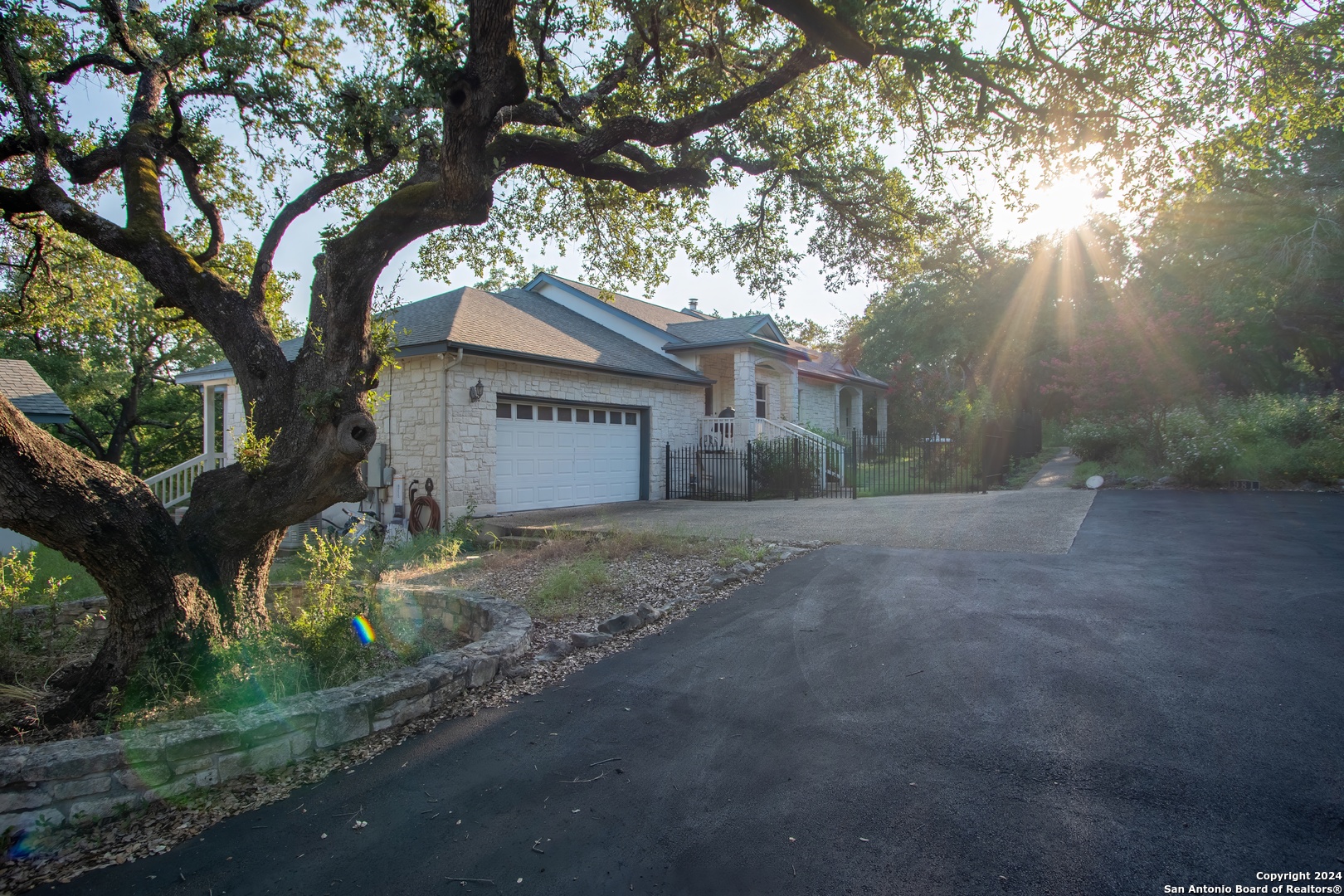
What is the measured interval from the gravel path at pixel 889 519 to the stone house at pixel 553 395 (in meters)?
0.92

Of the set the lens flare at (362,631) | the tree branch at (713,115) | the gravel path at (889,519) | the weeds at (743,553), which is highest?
the tree branch at (713,115)

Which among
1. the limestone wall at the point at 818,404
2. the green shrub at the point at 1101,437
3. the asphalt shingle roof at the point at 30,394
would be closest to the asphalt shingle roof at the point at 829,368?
the limestone wall at the point at 818,404

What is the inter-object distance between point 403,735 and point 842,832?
248 centimetres

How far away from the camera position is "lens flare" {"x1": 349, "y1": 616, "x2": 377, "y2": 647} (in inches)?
197

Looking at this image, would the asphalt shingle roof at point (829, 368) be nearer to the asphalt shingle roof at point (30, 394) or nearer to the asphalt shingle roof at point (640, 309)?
the asphalt shingle roof at point (640, 309)

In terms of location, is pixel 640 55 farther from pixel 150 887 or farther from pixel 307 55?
pixel 150 887

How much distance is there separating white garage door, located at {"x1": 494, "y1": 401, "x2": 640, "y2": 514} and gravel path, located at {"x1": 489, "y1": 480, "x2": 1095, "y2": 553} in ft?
1.32

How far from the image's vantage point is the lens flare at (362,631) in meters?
5.02

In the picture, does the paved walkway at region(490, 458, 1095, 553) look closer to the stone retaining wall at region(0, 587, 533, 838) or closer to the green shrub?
the green shrub

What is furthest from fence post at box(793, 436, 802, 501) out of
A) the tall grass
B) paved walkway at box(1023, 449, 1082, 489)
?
the tall grass

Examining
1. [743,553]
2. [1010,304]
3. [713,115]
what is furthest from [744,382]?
[1010,304]

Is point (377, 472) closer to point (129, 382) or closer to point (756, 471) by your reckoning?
point (756, 471)

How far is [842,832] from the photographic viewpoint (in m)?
2.78

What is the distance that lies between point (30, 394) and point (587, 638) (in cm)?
1620
